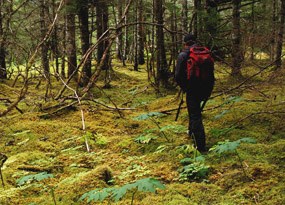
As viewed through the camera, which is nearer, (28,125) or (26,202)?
(26,202)

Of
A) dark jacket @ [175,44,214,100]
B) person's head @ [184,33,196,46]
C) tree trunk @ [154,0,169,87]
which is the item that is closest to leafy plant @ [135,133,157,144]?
dark jacket @ [175,44,214,100]

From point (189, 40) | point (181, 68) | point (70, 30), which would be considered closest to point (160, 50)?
point (70, 30)

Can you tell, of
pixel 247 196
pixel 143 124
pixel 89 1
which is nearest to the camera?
pixel 247 196

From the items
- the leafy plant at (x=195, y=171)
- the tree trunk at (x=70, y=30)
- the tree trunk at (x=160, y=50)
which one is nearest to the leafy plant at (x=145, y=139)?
the leafy plant at (x=195, y=171)

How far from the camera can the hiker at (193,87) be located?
5.21 meters

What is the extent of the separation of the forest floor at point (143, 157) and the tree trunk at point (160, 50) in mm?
2156

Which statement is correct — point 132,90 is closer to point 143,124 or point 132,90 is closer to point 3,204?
point 143,124

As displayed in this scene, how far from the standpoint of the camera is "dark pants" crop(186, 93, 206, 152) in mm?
5211

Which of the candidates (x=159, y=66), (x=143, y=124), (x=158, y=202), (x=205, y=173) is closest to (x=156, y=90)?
(x=159, y=66)

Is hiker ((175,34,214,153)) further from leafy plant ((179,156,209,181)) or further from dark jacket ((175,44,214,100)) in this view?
leafy plant ((179,156,209,181))

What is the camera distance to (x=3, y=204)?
12.1 feet

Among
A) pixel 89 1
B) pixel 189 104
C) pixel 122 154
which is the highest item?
pixel 89 1

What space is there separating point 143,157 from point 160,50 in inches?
232

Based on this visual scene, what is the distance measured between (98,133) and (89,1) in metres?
7.47
